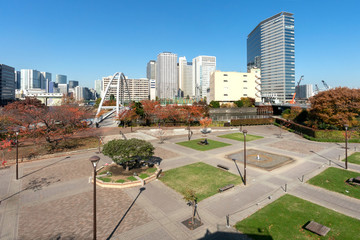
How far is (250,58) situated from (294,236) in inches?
7725

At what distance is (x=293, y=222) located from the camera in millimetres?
11406

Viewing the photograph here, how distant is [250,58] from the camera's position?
18462 cm

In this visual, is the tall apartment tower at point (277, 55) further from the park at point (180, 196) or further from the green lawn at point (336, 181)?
the park at point (180, 196)

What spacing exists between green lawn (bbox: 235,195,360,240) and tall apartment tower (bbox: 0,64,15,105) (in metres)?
149

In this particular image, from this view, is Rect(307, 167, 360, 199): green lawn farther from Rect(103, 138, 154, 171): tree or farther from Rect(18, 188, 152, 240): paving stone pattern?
Rect(103, 138, 154, 171): tree

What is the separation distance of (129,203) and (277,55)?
529ft

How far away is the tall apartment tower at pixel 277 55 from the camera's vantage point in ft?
462

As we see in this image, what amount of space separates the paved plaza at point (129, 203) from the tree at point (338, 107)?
16.1m

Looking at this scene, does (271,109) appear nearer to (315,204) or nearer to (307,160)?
(307,160)

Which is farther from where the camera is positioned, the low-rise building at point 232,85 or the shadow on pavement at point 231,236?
the low-rise building at point 232,85

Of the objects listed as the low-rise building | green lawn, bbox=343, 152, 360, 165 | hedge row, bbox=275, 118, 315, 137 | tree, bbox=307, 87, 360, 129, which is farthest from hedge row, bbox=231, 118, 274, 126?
the low-rise building

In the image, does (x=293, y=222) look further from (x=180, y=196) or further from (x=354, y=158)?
(x=354, y=158)

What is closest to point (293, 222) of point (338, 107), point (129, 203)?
point (129, 203)

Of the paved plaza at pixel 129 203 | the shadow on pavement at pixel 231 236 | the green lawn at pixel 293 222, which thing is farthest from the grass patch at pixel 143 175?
the green lawn at pixel 293 222
